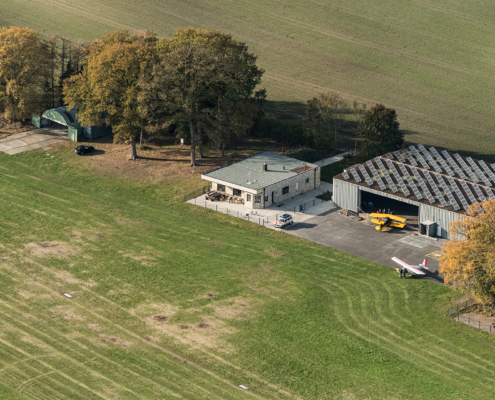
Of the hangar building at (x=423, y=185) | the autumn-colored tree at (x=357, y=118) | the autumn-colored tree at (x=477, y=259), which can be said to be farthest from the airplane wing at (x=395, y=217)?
the autumn-colored tree at (x=357, y=118)

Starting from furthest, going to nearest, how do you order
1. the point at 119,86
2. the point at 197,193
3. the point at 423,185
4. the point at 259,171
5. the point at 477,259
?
the point at 119,86 < the point at 259,171 < the point at 197,193 < the point at 423,185 < the point at 477,259

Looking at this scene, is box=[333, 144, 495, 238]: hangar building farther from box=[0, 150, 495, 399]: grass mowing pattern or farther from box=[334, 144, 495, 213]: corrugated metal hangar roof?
box=[0, 150, 495, 399]: grass mowing pattern

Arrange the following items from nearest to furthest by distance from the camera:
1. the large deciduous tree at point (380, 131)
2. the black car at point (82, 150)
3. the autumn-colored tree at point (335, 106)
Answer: the large deciduous tree at point (380, 131), the black car at point (82, 150), the autumn-colored tree at point (335, 106)

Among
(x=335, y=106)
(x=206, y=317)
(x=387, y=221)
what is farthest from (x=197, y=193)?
(x=206, y=317)

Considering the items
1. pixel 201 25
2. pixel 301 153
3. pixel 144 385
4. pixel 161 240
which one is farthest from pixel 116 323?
pixel 201 25

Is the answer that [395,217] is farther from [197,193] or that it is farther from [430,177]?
[197,193]

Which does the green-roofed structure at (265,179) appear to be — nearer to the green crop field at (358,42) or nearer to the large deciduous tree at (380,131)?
the large deciduous tree at (380,131)
